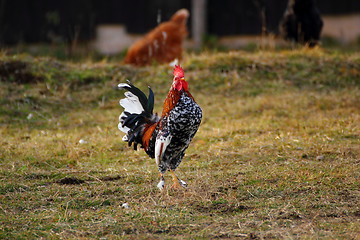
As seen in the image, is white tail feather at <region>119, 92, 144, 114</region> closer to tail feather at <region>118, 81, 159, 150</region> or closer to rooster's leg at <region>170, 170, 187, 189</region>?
tail feather at <region>118, 81, 159, 150</region>

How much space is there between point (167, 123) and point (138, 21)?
979cm

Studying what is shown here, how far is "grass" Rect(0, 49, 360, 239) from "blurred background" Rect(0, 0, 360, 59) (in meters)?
3.66

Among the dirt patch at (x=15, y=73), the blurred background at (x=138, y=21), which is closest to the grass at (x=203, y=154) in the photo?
the dirt patch at (x=15, y=73)

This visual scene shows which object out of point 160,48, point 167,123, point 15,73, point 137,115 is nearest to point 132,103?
point 137,115

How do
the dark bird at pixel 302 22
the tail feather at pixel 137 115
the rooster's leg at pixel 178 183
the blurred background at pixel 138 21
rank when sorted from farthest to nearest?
the blurred background at pixel 138 21, the dark bird at pixel 302 22, the tail feather at pixel 137 115, the rooster's leg at pixel 178 183

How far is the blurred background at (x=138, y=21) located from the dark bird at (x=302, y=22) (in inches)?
117

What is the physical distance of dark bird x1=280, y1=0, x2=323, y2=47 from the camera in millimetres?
10141

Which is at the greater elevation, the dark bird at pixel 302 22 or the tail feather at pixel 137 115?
the dark bird at pixel 302 22

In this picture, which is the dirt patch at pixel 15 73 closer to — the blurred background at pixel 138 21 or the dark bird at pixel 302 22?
the blurred background at pixel 138 21

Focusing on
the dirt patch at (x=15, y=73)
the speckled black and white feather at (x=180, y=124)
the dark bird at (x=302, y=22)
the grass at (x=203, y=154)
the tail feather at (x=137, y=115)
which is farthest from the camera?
the dark bird at (x=302, y=22)

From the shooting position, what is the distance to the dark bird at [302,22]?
10.1 meters

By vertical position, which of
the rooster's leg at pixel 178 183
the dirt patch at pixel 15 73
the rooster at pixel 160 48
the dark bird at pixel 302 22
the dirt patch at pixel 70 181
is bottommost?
the dirt patch at pixel 70 181

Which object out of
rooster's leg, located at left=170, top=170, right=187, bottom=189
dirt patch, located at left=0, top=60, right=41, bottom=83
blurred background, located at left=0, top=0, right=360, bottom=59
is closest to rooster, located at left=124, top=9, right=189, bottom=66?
dirt patch, located at left=0, top=60, right=41, bottom=83

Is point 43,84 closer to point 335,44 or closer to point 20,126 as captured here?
point 20,126
